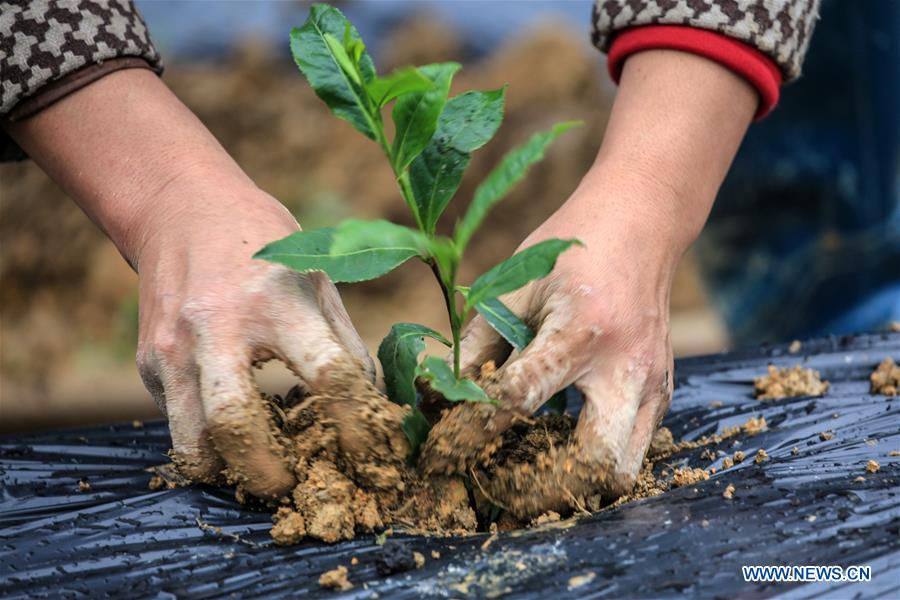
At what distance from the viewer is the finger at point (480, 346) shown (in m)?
1.07

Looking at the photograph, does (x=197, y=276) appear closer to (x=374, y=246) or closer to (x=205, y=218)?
(x=205, y=218)

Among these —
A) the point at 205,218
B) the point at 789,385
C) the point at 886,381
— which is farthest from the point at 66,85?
the point at 886,381

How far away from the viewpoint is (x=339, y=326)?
3.43 ft

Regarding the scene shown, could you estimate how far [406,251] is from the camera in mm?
909

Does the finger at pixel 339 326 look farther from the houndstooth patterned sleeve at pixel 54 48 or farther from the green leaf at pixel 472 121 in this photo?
the houndstooth patterned sleeve at pixel 54 48

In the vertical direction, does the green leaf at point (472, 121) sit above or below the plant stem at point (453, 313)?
above

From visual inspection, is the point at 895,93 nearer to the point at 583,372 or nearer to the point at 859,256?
the point at 859,256

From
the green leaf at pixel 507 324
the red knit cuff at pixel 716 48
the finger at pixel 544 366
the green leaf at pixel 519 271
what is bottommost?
the finger at pixel 544 366

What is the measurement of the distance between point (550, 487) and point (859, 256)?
163cm

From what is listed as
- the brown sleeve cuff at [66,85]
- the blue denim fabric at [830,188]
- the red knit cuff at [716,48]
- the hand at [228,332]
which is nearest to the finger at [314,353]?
the hand at [228,332]

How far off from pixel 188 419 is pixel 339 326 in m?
0.21

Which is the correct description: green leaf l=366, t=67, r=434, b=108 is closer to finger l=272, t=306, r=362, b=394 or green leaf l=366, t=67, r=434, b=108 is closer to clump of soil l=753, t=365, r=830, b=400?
finger l=272, t=306, r=362, b=394

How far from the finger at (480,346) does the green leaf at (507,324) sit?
0.18 feet

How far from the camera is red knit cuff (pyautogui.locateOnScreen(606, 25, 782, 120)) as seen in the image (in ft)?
4.12
